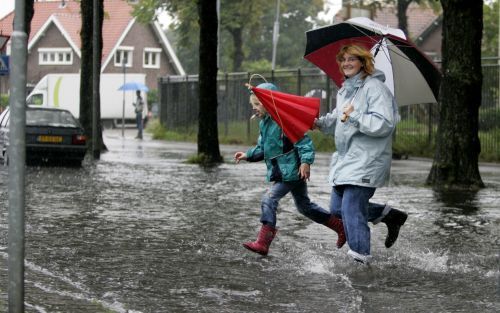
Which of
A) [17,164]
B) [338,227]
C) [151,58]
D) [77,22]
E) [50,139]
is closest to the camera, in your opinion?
[17,164]

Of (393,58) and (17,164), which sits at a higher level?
(393,58)

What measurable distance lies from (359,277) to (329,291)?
2.29ft

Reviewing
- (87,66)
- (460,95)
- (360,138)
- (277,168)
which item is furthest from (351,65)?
(87,66)

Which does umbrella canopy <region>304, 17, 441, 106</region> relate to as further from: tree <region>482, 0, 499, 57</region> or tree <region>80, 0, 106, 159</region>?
tree <region>482, 0, 499, 57</region>

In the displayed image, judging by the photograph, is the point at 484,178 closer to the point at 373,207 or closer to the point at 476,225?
the point at 476,225

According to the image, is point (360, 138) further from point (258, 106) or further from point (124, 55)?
point (124, 55)

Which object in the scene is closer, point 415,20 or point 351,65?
point 351,65

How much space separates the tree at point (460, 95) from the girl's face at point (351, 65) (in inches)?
328

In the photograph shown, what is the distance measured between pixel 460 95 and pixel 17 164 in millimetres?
11845

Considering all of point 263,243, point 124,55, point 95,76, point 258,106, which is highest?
point 124,55

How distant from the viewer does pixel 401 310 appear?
7152mm

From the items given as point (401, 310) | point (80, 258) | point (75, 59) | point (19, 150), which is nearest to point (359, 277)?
point (401, 310)

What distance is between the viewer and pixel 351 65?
863cm

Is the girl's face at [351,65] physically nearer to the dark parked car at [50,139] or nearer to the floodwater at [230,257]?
the floodwater at [230,257]
